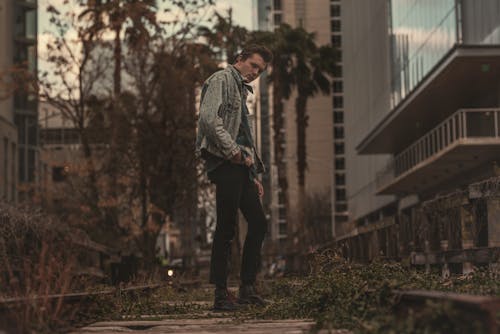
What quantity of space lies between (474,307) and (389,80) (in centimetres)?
5941

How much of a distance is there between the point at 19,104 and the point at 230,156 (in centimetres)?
7675

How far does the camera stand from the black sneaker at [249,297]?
9.78m

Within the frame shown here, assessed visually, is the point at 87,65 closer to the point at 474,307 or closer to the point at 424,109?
the point at 424,109

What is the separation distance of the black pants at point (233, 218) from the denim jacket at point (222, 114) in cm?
23

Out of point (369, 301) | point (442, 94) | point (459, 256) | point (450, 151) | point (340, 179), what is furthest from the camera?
point (340, 179)

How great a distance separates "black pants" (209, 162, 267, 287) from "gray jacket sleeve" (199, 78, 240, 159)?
0.29 m

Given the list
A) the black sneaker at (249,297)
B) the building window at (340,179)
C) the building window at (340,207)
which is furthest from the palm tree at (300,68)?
the building window at (340,179)

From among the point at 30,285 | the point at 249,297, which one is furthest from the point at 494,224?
the point at 30,285

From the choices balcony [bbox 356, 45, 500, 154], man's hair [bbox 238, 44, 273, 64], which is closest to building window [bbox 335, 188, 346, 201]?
balcony [bbox 356, 45, 500, 154]

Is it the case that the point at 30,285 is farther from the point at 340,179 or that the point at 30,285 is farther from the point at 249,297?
the point at 340,179

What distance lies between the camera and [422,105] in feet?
171

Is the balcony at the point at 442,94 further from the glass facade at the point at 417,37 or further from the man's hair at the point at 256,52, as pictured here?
the man's hair at the point at 256,52

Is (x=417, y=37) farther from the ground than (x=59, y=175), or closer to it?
farther from the ground

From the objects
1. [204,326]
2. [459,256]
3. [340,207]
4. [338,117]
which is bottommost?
[204,326]
